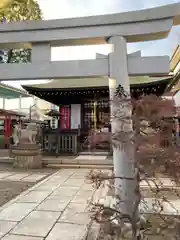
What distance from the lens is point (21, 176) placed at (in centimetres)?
718

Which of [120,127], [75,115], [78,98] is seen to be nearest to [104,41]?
[120,127]

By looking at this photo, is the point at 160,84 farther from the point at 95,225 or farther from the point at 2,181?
the point at 95,225

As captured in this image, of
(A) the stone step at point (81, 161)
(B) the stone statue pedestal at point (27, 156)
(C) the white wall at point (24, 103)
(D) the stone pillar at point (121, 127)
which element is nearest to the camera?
(D) the stone pillar at point (121, 127)

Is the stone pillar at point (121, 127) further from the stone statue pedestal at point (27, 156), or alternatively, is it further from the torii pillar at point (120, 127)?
the stone statue pedestal at point (27, 156)

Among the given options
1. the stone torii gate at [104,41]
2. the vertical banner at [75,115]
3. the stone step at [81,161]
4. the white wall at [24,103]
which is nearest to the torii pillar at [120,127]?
the stone torii gate at [104,41]

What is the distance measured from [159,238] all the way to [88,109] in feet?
34.9

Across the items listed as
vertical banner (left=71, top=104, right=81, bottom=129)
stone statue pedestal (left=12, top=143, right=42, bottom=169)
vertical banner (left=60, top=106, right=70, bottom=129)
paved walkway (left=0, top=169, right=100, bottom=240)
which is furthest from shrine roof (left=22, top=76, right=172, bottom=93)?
paved walkway (left=0, top=169, right=100, bottom=240)

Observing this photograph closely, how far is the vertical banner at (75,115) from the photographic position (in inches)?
530

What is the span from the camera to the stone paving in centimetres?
675

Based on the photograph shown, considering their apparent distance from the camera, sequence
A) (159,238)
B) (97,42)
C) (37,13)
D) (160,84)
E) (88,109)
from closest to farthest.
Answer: (159,238)
(97,42)
(37,13)
(160,84)
(88,109)

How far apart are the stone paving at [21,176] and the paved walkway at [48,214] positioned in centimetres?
81

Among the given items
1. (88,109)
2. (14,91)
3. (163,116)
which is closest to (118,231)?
(163,116)

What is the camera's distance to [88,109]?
1330 cm

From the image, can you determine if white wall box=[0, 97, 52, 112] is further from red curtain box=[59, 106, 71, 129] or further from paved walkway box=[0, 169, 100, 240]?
paved walkway box=[0, 169, 100, 240]
